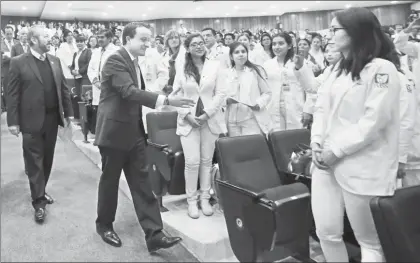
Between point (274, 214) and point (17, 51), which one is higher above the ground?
point (17, 51)

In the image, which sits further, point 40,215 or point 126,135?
point 40,215

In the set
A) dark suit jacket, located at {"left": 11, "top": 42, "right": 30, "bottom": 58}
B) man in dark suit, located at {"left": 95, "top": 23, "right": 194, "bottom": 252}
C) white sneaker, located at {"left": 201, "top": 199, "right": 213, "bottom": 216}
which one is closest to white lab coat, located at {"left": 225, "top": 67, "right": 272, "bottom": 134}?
white sneaker, located at {"left": 201, "top": 199, "right": 213, "bottom": 216}

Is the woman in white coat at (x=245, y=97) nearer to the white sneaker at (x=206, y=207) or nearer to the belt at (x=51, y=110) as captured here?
the white sneaker at (x=206, y=207)

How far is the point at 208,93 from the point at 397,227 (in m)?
1.49

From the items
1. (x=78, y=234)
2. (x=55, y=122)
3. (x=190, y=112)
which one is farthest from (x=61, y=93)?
(x=78, y=234)

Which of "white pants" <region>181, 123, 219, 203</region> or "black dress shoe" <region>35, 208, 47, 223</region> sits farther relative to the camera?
"white pants" <region>181, 123, 219, 203</region>

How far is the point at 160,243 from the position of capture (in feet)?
5.79

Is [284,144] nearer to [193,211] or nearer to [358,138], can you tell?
[193,211]

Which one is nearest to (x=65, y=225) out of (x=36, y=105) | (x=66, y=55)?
(x=36, y=105)

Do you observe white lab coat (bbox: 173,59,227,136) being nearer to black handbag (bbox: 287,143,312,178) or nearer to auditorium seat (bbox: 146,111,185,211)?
auditorium seat (bbox: 146,111,185,211)

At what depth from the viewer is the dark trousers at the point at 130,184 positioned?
1.94 meters

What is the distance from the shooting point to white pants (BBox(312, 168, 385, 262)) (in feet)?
3.75

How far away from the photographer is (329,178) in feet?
3.98

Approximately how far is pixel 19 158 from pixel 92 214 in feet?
4.25
